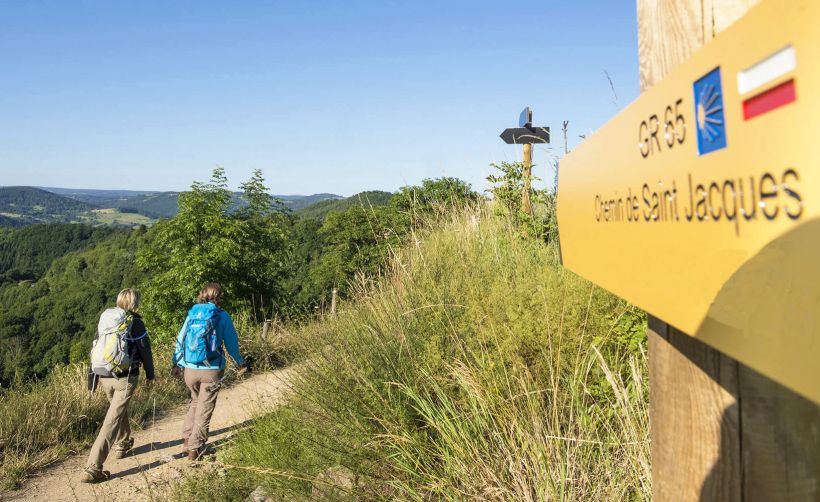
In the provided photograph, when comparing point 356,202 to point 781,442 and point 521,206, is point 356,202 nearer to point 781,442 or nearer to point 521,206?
point 521,206

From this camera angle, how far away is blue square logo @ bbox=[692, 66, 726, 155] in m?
0.68

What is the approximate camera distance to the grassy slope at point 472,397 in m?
2.40

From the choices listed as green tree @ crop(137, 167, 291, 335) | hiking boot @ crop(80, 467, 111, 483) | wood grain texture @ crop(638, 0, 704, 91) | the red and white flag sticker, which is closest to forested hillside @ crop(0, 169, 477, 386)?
green tree @ crop(137, 167, 291, 335)

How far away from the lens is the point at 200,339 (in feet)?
19.7

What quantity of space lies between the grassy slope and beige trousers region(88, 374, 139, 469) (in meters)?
1.81

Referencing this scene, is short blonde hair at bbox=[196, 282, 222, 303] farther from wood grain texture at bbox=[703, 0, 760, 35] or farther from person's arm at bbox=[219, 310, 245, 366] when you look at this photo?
wood grain texture at bbox=[703, 0, 760, 35]

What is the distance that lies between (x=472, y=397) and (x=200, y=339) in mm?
4111

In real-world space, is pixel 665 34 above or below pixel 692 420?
above

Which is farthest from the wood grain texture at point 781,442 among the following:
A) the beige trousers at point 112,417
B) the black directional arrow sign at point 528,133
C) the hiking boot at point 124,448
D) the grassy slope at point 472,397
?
the black directional arrow sign at point 528,133

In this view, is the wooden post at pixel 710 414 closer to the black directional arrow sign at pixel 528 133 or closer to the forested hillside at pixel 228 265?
the forested hillside at pixel 228 265

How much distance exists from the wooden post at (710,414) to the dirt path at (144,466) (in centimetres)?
362

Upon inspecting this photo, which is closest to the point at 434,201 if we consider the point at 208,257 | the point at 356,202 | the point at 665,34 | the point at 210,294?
the point at 210,294

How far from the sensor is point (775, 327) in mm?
583

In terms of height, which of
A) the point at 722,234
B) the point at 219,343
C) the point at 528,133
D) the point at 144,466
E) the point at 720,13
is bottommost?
the point at 144,466
